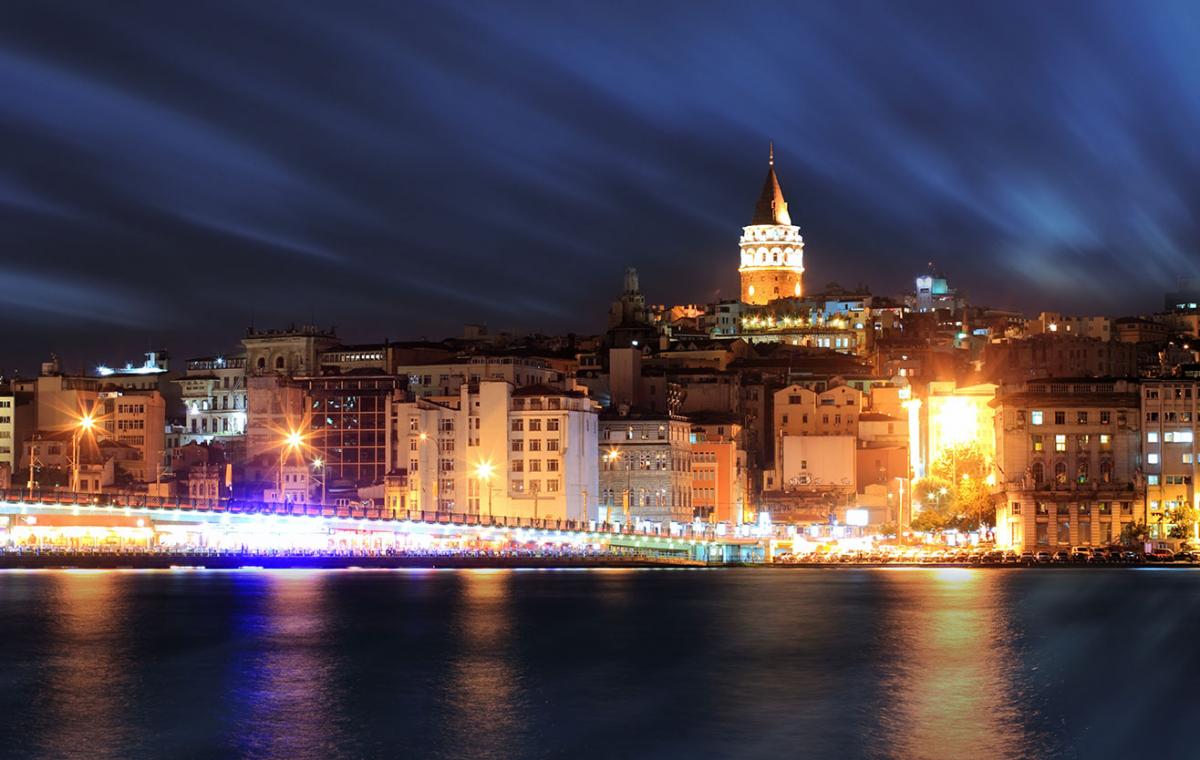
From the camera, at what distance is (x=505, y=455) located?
118688 millimetres

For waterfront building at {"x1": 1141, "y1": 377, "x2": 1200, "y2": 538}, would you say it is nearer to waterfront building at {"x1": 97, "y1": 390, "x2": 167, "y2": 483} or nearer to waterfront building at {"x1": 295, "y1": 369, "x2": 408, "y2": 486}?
waterfront building at {"x1": 295, "y1": 369, "x2": 408, "y2": 486}

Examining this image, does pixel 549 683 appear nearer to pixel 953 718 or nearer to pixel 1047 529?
pixel 953 718

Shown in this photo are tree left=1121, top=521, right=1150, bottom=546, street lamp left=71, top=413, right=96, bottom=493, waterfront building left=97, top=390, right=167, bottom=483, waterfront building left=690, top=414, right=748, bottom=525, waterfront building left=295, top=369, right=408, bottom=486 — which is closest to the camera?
tree left=1121, top=521, right=1150, bottom=546

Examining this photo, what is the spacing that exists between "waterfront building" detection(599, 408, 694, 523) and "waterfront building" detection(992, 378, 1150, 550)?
19502 millimetres

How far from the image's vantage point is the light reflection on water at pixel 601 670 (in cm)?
5259

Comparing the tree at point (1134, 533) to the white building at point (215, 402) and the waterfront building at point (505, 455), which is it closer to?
the waterfront building at point (505, 455)

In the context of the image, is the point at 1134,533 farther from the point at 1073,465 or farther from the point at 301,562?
the point at 301,562

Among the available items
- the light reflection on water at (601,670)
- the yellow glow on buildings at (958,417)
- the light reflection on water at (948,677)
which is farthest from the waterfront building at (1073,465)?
the yellow glow on buildings at (958,417)

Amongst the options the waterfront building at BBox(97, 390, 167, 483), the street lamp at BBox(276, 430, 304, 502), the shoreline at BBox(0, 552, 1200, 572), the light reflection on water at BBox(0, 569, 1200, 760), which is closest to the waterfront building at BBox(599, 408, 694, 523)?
the shoreline at BBox(0, 552, 1200, 572)

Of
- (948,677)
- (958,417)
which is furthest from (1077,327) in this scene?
(948,677)

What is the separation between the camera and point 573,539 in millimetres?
112188

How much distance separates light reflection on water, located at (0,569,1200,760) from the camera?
173 feet

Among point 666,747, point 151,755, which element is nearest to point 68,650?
point 151,755

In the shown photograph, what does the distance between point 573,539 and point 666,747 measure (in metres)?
61.4
